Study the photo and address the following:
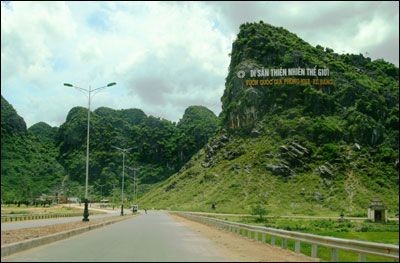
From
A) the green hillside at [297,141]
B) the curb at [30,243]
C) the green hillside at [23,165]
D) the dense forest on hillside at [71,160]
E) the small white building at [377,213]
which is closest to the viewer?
the curb at [30,243]

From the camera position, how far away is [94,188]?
179375mm

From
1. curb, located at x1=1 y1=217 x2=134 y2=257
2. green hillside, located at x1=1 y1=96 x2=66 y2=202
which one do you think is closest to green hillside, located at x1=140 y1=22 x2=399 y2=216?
green hillside, located at x1=1 y1=96 x2=66 y2=202

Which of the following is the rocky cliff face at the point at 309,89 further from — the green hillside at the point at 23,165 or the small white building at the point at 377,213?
the green hillside at the point at 23,165

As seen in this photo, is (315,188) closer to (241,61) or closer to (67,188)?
(241,61)

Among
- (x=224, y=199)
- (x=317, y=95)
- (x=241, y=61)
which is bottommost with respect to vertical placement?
(x=224, y=199)

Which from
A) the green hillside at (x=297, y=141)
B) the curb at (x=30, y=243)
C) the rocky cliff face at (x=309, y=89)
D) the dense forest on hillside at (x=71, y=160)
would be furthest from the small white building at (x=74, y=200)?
the curb at (x=30, y=243)

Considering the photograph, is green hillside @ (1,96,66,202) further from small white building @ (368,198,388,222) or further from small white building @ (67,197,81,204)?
small white building @ (368,198,388,222)

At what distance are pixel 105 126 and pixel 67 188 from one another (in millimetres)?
34650

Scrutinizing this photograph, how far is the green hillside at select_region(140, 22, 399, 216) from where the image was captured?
101 meters

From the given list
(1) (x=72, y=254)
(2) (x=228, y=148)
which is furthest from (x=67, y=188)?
(1) (x=72, y=254)

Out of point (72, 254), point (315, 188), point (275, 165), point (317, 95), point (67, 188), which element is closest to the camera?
point (72, 254)

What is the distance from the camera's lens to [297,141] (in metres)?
115

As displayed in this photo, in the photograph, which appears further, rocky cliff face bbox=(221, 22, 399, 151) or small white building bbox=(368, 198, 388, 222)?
rocky cliff face bbox=(221, 22, 399, 151)

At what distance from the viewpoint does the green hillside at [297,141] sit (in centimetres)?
10119
